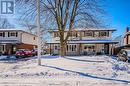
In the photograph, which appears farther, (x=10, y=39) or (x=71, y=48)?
(x=10, y=39)

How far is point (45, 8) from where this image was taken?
24.5 m

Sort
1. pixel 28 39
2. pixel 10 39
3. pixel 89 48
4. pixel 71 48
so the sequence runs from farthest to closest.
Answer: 1. pixel 28 39
2. pixel 10 39
3. pixel 71 48
4. pixel 89 48

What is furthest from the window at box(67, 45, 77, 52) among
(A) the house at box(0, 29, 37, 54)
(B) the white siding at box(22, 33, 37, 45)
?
(B) the white siding at box(22, 33, 37, 45)

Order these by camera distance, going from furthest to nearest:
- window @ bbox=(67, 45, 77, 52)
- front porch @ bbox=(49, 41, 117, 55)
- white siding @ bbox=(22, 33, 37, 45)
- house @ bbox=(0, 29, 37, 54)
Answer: white siding @ bbox=(22, 33, 37, 45), house @ bbox=(0, 29, 37, 54), window @ bbox=(67, 45, 77, 52), front porch @ bbox=(49, 41, 117, 55)

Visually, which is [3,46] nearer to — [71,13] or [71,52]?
[71,52]

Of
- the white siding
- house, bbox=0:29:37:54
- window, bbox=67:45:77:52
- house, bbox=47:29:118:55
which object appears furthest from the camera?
the white siding

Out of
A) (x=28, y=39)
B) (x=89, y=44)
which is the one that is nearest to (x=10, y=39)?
(x=28, y=39)

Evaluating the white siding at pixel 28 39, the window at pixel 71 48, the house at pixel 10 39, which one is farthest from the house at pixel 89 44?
the white siding at pixel 28 39

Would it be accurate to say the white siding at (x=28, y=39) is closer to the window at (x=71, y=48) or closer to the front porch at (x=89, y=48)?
the front porch at (x=89, y=48)

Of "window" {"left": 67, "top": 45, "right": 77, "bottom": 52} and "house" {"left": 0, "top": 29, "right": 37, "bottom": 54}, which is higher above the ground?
"house" {"left": 0, "top": 29, "right": 37, "bottom": 54}

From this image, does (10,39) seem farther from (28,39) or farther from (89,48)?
(89,48)

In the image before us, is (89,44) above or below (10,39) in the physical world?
below

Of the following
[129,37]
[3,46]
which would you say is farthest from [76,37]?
[3,46]

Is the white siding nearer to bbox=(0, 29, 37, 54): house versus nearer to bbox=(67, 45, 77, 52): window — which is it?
bbox=(0, 29, 37, 54): house
